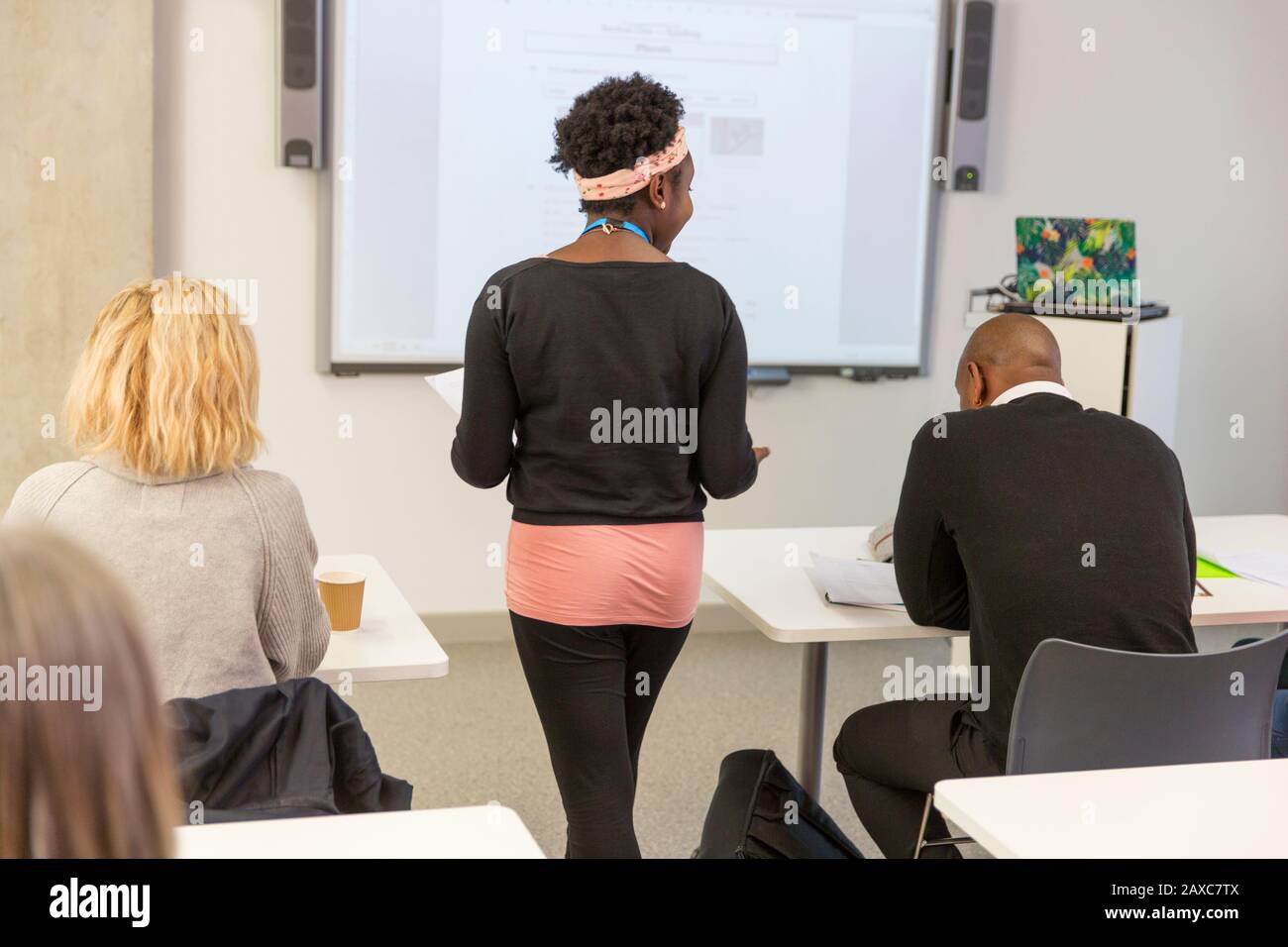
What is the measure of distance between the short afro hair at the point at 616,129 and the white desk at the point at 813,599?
2.68ft

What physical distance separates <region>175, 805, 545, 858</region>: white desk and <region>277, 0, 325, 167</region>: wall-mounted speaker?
2.95 m

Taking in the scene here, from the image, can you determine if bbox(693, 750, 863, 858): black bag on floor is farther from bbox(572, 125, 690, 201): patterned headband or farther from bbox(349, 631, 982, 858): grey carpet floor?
bbox(572, 125, 690, 201): patterned headband

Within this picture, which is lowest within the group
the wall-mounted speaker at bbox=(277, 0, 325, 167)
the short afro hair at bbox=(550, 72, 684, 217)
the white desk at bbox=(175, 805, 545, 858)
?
the white desk at bbox=(175, 805, 545, 858)

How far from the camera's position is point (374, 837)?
4.41 ft

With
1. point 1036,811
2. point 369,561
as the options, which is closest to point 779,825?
point 1036,811

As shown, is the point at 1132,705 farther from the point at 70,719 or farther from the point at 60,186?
the point at 60,186

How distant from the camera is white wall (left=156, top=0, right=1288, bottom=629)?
4.00 meters

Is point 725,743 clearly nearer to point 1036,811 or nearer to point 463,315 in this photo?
point 463,315

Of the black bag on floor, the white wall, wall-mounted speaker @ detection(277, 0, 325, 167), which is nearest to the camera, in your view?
the black bag on floor

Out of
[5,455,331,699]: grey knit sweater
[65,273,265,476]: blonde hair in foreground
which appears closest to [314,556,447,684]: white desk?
[5,455,331,699]: grey knit sweater

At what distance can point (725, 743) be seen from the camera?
379 centimetres

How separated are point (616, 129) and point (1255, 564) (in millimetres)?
1741

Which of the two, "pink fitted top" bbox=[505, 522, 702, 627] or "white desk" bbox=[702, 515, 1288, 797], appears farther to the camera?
"white desk" bbox=[702, 515, 1288, 797]
